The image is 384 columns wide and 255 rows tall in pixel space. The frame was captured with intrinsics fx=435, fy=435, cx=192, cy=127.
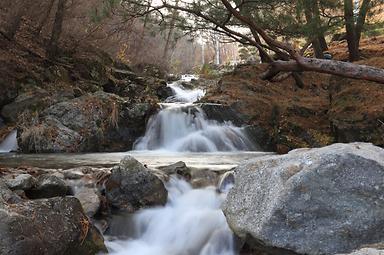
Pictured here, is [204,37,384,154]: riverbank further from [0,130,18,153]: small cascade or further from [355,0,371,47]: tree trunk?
[0,130,18,153]: small cascade

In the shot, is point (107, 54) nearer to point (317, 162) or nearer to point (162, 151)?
point (162, 151)

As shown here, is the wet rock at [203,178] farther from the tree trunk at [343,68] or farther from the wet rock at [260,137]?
the wet rock at [260,137]

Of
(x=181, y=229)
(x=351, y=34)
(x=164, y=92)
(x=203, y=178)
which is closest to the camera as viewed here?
(x=181, y=229)

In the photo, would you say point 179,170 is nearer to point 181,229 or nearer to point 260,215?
point 181,229

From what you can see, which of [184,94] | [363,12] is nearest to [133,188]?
[363,12]

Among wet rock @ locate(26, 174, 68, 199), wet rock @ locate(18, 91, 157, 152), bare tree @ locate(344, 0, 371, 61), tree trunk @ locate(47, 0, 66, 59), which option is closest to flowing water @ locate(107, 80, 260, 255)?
wet rock @ locate(26, 174, 68, 199)

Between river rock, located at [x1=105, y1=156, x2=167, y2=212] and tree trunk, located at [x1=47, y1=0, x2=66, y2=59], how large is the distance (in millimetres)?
8974

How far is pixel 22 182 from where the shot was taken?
217 inches

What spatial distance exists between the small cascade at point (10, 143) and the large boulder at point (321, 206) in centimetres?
783

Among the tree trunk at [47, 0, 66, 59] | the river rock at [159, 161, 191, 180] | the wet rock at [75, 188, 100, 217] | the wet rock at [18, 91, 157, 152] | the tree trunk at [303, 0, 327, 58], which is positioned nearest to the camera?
the wet rock at [75, 188, 100, 217]

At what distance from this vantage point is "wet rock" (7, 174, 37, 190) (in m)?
5.43

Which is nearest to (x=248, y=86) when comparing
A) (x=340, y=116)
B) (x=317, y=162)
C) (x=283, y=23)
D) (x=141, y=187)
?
(x=283, y=23)

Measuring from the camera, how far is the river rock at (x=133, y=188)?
19.2 ft

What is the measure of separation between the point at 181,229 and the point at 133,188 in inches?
36.2
